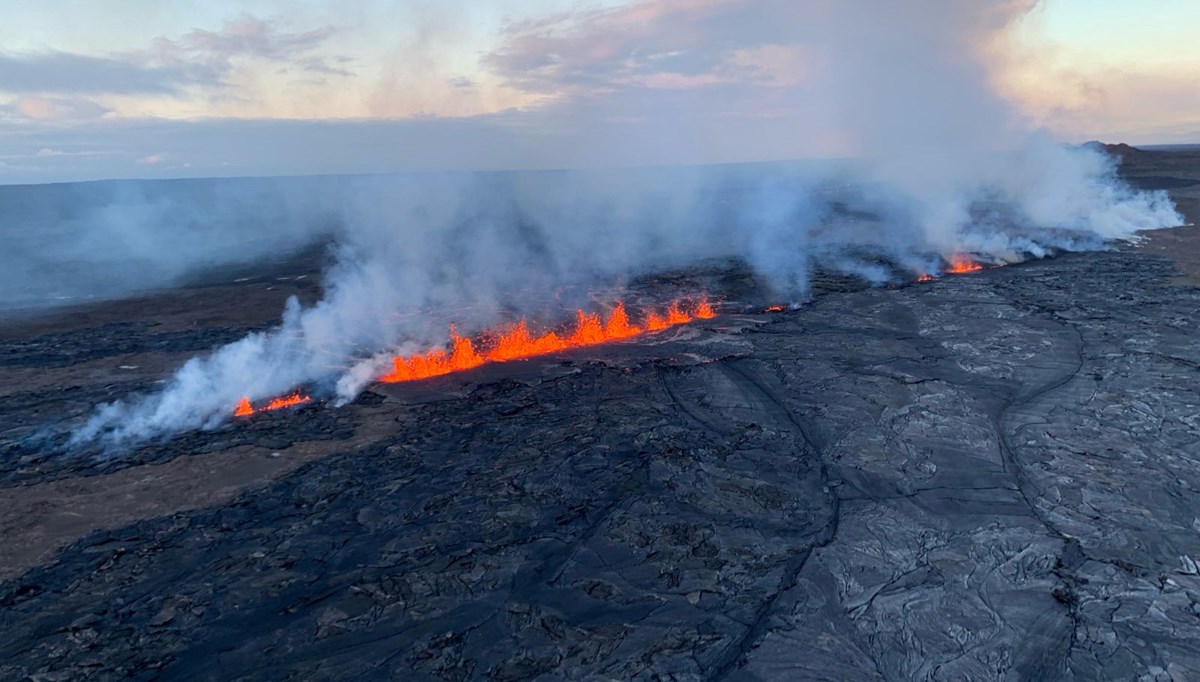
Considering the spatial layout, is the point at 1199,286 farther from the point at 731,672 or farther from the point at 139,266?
the point at 139,266

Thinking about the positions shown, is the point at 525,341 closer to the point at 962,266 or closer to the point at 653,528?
the point at 653,528

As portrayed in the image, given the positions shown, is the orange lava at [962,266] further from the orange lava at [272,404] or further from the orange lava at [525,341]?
the orange lava at [272,404]

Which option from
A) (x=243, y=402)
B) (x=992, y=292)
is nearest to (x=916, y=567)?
(x=243, y=402)

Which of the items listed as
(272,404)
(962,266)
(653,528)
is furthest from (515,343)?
(962,266)

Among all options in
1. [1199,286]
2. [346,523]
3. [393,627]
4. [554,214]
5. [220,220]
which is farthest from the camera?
[220,220]

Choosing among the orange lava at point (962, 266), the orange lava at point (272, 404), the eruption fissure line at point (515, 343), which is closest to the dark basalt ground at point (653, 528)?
the orange lava at point (272, 404)

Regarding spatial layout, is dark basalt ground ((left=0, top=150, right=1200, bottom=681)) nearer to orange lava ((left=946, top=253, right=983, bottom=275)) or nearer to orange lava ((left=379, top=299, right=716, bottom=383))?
orange lava ((left=379, top=299, right=716, bottom=383))
